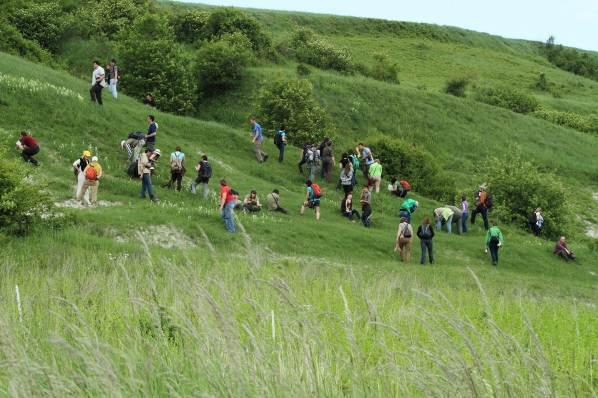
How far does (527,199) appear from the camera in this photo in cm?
3822

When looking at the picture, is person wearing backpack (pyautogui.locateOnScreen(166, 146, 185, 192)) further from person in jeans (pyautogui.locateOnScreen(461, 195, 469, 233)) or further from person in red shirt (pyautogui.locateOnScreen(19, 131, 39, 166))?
person in jeans (pyautogui.locateOnScreen(461, 195, 469, 233))

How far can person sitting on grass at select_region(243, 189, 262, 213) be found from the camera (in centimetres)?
2758

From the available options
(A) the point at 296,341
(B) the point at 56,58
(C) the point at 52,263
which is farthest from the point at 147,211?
(B) the point at 56,58

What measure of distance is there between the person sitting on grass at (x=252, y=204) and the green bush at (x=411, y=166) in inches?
630

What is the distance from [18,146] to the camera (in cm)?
2569

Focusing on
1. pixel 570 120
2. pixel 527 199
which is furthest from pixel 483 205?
pixel 570 120

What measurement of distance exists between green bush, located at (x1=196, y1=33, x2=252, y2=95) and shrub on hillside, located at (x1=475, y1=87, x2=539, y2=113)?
1409 inches

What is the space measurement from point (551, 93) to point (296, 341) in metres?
109

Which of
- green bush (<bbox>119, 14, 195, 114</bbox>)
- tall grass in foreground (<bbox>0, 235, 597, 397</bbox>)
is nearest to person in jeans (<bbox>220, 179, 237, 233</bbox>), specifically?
tall grass in foreground (<bbox>0, 235, 597, 397</bbox>)

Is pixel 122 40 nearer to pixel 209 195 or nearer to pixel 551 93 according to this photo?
pixel 209 195

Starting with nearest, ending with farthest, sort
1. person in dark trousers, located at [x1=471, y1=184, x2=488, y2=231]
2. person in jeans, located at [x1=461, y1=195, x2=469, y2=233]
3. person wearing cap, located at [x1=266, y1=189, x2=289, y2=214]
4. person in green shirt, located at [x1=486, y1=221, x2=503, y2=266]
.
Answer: person in green shirt, located at [x1=486, y1=221, x2=503, y2=266] → person wearing cap, located at [x1=266, y1=189, x2=289, y2=214] → person in jeans, located at [x1=461, y1=195, x2=469, y2=233] → person in dark trousers, located at [x1=471, y1=184, x2=488, y2=231]

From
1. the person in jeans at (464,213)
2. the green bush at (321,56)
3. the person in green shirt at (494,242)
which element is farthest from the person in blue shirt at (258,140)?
the green bush at (321,56)

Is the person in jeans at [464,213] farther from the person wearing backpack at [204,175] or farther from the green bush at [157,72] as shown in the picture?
the green bush at [157,72]

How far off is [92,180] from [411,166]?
24145mm
